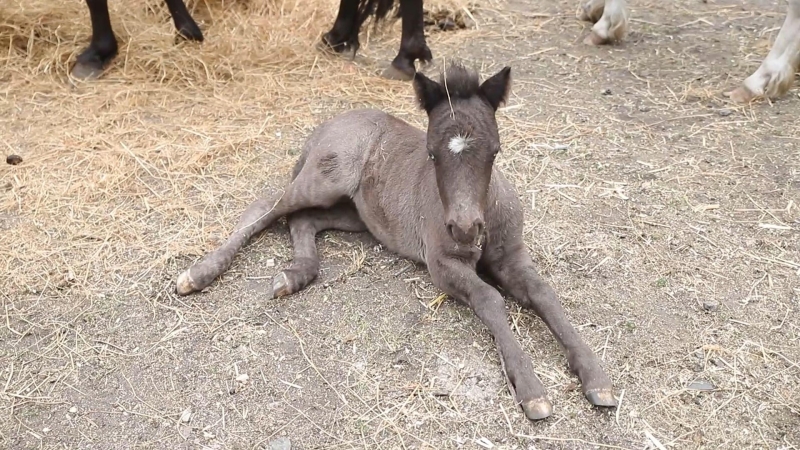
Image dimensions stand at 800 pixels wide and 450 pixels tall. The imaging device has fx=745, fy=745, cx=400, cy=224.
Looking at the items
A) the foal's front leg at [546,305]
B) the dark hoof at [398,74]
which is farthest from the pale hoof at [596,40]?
the foal's front leg at [546,305]

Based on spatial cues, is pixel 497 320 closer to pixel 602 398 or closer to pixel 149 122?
pixel 602 398

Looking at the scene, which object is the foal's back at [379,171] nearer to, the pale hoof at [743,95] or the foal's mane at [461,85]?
the foal's mane at [461,85]

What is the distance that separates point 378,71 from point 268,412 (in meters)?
3.75

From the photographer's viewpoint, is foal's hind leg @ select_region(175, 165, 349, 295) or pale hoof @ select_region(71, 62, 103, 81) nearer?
foal's hind leg @ select_region(175, 165, 349, 295)

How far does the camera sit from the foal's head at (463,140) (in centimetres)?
321

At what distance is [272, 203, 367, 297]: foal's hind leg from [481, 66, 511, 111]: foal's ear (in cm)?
123

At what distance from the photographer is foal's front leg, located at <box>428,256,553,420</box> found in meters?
2.98

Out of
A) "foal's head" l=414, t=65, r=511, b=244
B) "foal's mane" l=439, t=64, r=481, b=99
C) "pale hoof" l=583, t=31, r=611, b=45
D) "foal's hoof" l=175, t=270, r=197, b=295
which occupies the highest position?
"foal's mane" l=439, t=64, r=481, b=99

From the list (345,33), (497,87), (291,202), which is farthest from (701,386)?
(345,33)

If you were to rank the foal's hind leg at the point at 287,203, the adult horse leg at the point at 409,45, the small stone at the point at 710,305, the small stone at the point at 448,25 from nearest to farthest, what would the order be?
the small stone at the point at 710,305 < the foal's hind leg at the point at 287,203 < the adult horse leg at the point at 409,45 < the small stone at the point at 448,25

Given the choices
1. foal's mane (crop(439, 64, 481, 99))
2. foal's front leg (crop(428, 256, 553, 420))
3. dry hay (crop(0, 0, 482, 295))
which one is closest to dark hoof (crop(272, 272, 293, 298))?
dry hay (crop(0, 0, 482, 295))

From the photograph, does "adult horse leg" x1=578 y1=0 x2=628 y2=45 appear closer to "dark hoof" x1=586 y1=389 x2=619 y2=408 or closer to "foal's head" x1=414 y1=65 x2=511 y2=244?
"foal's head" x1=414 y1=65 x2=511 y2=244

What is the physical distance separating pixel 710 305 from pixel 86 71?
500cm

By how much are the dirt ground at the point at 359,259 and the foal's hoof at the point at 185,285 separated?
6cm
